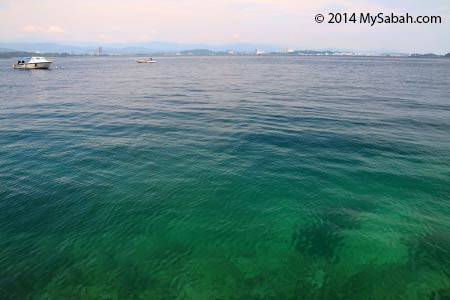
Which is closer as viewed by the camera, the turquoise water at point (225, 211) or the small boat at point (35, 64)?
the turquoise water at point (225, 211)

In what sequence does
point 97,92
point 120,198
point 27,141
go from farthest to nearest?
point 97,92, point 27,141, point 120,198

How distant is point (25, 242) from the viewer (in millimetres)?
11266

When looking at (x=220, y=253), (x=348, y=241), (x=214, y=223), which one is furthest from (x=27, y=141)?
(x=348, y=241)

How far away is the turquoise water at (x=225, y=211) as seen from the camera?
9.54m

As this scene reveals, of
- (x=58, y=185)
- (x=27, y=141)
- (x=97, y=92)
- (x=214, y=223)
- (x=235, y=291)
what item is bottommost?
(x=235, y=291)

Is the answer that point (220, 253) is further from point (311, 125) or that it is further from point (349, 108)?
point (349, 108)

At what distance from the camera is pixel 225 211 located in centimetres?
1355

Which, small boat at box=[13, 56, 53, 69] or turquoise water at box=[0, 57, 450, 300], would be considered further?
small boat at box=[13, 56, 53, 69]

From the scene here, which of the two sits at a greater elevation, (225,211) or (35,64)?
(35,64)

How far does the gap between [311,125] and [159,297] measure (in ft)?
74.2

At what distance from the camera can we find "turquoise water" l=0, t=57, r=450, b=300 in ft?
31.3

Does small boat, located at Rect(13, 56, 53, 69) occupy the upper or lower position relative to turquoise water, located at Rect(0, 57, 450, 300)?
upper

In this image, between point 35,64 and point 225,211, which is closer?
point 225,211

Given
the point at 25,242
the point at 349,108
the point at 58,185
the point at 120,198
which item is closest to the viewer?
the point at 25,242
